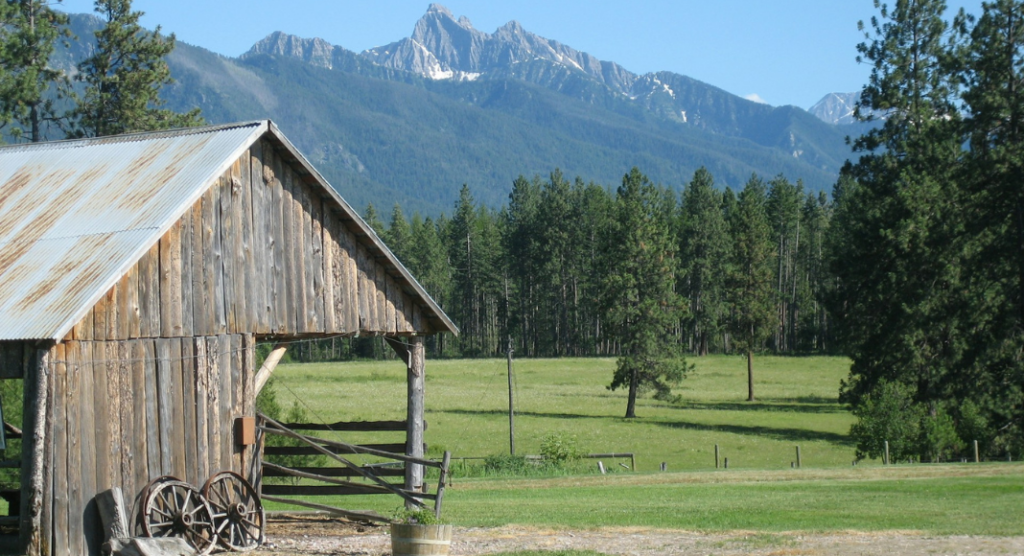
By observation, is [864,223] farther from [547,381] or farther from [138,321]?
[138,321]

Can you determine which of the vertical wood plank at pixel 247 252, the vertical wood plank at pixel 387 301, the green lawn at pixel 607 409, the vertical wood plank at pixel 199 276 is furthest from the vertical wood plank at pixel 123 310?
the green lawn at pixel 607 409

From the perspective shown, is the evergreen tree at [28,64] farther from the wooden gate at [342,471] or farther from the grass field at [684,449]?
the wooden gate at [342,471]

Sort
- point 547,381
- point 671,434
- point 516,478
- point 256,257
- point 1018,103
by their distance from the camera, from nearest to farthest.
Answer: point 256,257 → point 516,478 → point 1018,103 → point 671,434 → point 547,381

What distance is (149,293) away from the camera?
13.5 metres

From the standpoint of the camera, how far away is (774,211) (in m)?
121

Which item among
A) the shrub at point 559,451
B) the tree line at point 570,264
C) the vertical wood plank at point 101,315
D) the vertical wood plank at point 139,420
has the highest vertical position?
the tree line at point 570,264

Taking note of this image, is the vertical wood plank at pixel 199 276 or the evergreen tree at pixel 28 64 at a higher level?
the evergreen tree at pixel 28 64

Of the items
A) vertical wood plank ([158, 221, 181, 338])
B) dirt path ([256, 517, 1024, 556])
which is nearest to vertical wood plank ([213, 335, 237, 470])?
vertical wood plank ([158, 221, 181, 338])

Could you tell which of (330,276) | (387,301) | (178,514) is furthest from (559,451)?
(178,514)

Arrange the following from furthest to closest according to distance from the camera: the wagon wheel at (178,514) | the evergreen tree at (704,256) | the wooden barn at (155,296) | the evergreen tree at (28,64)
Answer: the evergreen tree at (704,256), the evergreen tree at (28,64), the wagon wheel at (178,514), the wooden barn at (155,296)

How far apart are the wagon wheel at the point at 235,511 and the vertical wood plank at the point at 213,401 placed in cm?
25

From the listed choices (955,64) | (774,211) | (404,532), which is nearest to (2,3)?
(404,532)

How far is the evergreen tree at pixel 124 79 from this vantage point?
130ft

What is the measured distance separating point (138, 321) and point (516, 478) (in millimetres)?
17502
